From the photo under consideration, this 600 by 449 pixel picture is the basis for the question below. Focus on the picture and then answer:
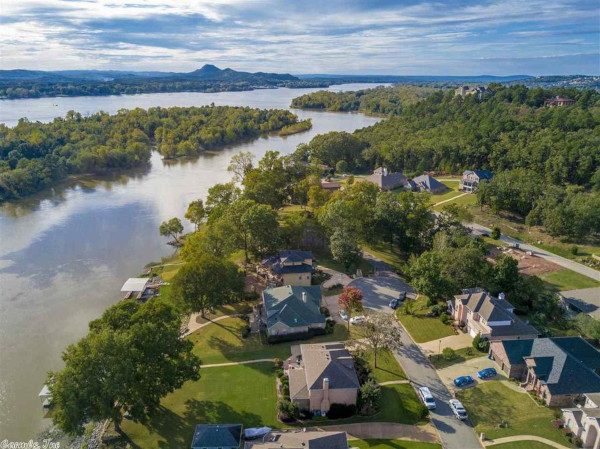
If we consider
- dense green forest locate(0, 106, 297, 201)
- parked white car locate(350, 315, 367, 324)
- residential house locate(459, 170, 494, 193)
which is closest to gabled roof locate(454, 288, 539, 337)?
parked white car locate(350, 315, 367, 324)

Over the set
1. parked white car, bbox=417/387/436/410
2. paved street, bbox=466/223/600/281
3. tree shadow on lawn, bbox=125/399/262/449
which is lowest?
tree shadow on lawn, bbox=125/399/262/449

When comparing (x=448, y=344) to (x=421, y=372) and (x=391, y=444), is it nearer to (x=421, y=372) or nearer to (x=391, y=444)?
(x=421, y=372)

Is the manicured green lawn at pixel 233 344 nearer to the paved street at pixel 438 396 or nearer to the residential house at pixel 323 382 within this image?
the residential house at pixel 323 382

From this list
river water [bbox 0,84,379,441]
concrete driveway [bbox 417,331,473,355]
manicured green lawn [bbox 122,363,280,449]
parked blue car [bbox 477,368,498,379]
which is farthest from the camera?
concrete driveway [bbox 417,331,473,355]

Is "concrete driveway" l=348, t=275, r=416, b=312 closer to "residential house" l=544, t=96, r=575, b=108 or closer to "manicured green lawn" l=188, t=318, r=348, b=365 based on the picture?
"manicured green lawn" l=188, t=318, r=348, b=365

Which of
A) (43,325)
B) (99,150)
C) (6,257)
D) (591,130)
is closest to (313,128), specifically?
(99,150)

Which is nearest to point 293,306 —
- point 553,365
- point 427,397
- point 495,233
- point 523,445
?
point 427,397

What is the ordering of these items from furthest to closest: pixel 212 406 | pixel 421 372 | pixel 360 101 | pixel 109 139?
pixel 360 101, pixel 109 139, pixel 421 372, pixel 212 406

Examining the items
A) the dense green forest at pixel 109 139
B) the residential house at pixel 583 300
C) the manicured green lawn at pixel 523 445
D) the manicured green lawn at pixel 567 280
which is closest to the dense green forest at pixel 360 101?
the dense green forest at pixel 109 139
